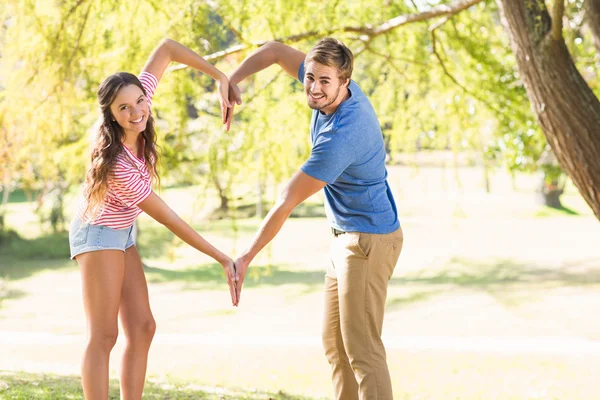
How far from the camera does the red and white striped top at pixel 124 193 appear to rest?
273cm

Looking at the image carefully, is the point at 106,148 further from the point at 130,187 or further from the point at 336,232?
the point at 336,232

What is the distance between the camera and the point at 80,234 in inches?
110

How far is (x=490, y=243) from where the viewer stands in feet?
55.4

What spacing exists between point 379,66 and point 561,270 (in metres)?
7.96

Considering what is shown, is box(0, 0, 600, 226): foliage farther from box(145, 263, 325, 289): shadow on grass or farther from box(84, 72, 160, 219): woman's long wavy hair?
box(145, 263, 325, 289): shadow on grass

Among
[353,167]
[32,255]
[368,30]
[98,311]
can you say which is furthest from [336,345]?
[32,255]

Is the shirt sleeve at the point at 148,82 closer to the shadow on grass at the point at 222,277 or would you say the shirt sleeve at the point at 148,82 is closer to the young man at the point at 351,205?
the young man at the point at 351,205

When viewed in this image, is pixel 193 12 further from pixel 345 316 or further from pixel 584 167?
pixel 345 316

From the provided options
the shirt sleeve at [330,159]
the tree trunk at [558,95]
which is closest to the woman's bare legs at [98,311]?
the shirt sleeve at [330,159]

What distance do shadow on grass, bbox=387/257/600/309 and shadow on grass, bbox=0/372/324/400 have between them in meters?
7.29

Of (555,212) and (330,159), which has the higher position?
(330,159)

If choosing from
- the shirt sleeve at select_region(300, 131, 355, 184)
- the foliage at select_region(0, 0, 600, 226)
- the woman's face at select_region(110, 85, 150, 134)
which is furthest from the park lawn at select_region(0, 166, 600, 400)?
the shirt sleeve at select_region(300, 131, 355, 184)

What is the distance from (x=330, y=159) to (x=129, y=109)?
75 cm

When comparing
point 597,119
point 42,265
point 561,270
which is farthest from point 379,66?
point 42,265
